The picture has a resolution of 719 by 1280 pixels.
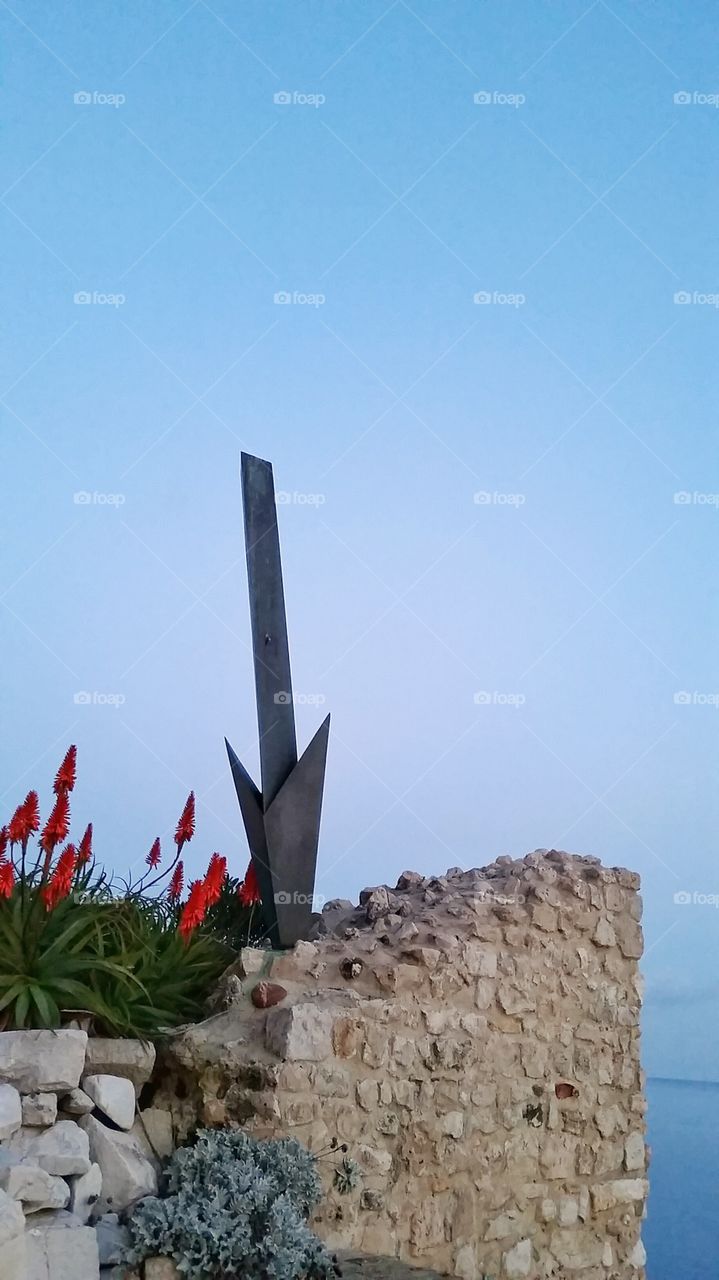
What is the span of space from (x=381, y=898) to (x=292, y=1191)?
2.02 metres

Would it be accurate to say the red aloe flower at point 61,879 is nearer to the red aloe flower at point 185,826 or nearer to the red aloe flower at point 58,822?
the red aloe flower at point 58,822

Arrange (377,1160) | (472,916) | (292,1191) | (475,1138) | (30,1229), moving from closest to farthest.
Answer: (30,1229) < (292,1191) < (377,1160) < (475,1138) < (472,916)

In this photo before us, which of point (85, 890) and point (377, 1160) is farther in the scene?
point (85, 890)

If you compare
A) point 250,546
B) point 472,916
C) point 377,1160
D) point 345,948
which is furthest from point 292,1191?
point 250,546

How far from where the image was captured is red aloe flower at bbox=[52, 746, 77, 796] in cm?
541

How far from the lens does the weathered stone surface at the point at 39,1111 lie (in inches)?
193

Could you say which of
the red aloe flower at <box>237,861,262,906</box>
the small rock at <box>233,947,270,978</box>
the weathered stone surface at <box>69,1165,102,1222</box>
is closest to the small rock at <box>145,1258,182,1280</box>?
the weathered stone surface at <box>69,1165,102,1222</box>

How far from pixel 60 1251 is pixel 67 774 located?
1.92 metres

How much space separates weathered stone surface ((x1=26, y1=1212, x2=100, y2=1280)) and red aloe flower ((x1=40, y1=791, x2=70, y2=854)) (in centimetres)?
154

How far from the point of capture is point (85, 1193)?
487cm

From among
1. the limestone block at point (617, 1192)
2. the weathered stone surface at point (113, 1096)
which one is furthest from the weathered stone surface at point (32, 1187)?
the limestone block at point (617, 1192)

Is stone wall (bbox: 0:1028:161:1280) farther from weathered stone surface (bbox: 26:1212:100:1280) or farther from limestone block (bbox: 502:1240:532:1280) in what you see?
limestone block (bbox: 502:1240:532:1280)

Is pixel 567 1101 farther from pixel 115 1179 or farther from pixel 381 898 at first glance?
pixel 115 1179

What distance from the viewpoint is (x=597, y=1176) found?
660cm
